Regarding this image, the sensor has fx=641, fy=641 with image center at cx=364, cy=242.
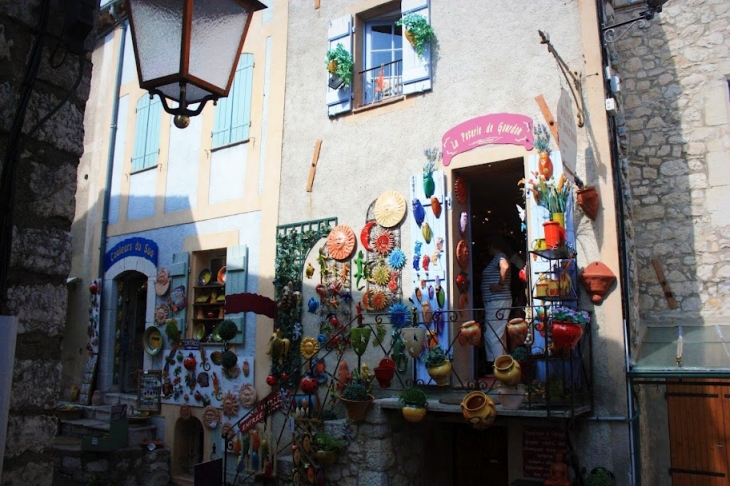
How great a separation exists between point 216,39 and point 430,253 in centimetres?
441

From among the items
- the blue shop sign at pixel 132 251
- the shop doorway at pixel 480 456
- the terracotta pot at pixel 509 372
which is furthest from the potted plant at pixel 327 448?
the blue shop sign at pixel 132 251

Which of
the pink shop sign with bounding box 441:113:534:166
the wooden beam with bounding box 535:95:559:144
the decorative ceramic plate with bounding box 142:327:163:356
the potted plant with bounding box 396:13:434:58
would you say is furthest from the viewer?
the decorative ceramic plate with bounding box 142:327:163:356

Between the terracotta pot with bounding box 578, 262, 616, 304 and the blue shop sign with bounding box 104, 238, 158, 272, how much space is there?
22.8 feet

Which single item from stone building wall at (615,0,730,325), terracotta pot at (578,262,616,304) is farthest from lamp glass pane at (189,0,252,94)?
stone building wall at (615,0,730,325)

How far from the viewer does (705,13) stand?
25.3ft

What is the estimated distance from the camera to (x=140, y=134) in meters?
11.1

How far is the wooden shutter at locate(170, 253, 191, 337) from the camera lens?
380 inches

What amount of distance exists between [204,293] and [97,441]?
2.50 metres

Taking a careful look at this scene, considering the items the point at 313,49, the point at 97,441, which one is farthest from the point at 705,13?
the point at 97,441

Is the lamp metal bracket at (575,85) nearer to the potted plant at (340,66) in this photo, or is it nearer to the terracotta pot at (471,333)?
the terracotta pot at (471,333)

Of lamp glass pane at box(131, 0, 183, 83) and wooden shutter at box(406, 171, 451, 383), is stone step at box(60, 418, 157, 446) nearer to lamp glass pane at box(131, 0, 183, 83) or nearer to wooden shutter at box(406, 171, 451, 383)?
wooden shutter at box(406, 171, 451, 383)

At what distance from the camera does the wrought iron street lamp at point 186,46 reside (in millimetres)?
3180

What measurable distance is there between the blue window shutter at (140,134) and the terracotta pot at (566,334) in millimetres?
7881

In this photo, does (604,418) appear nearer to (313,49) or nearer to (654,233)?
(654,233)
